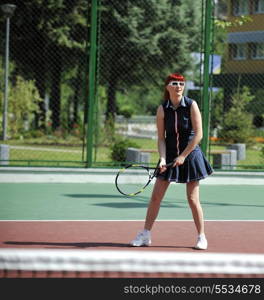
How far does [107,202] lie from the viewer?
416 inches

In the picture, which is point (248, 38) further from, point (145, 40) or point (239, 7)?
point (239, 7)

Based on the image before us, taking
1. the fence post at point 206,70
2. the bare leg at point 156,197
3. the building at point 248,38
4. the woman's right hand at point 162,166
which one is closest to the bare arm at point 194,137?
the woman's right hand at point 162,166

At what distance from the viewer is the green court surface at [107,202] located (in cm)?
942

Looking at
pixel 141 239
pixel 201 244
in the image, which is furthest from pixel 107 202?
pixel 201 244

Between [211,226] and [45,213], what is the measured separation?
6.76 feet

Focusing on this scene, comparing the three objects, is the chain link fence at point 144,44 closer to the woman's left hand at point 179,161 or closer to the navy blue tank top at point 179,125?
the navy blue tank top at point 179,125

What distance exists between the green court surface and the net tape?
4.47 meters

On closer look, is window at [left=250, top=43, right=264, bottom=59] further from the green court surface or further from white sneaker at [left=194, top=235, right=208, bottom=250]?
white sneaker at [left=194, top=235, right=208, bottom=250]

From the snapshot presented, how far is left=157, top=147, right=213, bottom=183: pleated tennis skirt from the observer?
7.02 metres

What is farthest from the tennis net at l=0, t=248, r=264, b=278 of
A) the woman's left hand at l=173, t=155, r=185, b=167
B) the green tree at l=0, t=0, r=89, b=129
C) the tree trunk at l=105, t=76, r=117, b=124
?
the tree trunk at l=105, t=76, r=117, b=124

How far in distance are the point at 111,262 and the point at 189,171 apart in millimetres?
2564

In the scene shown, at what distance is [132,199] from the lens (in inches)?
431

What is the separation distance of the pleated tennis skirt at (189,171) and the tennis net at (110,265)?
2414 mm
